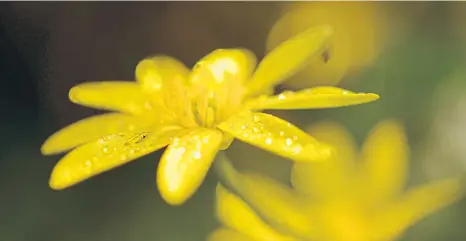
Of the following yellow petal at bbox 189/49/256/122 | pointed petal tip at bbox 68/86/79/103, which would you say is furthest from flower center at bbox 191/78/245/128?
pointed petal tip at bbox 68/86/79/103

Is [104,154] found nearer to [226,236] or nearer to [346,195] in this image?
[226,236]

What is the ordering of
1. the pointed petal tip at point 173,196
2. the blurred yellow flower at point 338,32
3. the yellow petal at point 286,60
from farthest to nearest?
the blurred yellow flower at point 338,32 < the yellow petal at point 286,60 < the pointed petal tip at point 173,196

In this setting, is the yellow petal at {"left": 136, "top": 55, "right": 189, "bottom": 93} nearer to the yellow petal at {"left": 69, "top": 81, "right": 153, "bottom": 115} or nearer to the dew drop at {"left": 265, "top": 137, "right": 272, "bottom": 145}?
the yellow petal at {"left": 69, "top": 81, "right": 153, "bottom": 115}

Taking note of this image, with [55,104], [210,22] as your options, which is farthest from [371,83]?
[55,104]

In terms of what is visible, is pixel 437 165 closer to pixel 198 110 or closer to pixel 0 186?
pixel 198 110

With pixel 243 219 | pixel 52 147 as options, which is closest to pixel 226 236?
pixel 243 219

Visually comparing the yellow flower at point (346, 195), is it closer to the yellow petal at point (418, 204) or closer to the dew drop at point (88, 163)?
the yellow petal at point (418, 204)

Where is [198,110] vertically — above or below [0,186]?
above

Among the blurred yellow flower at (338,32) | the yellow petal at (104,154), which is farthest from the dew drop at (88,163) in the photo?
the blurred yellow flower at (338,32)
